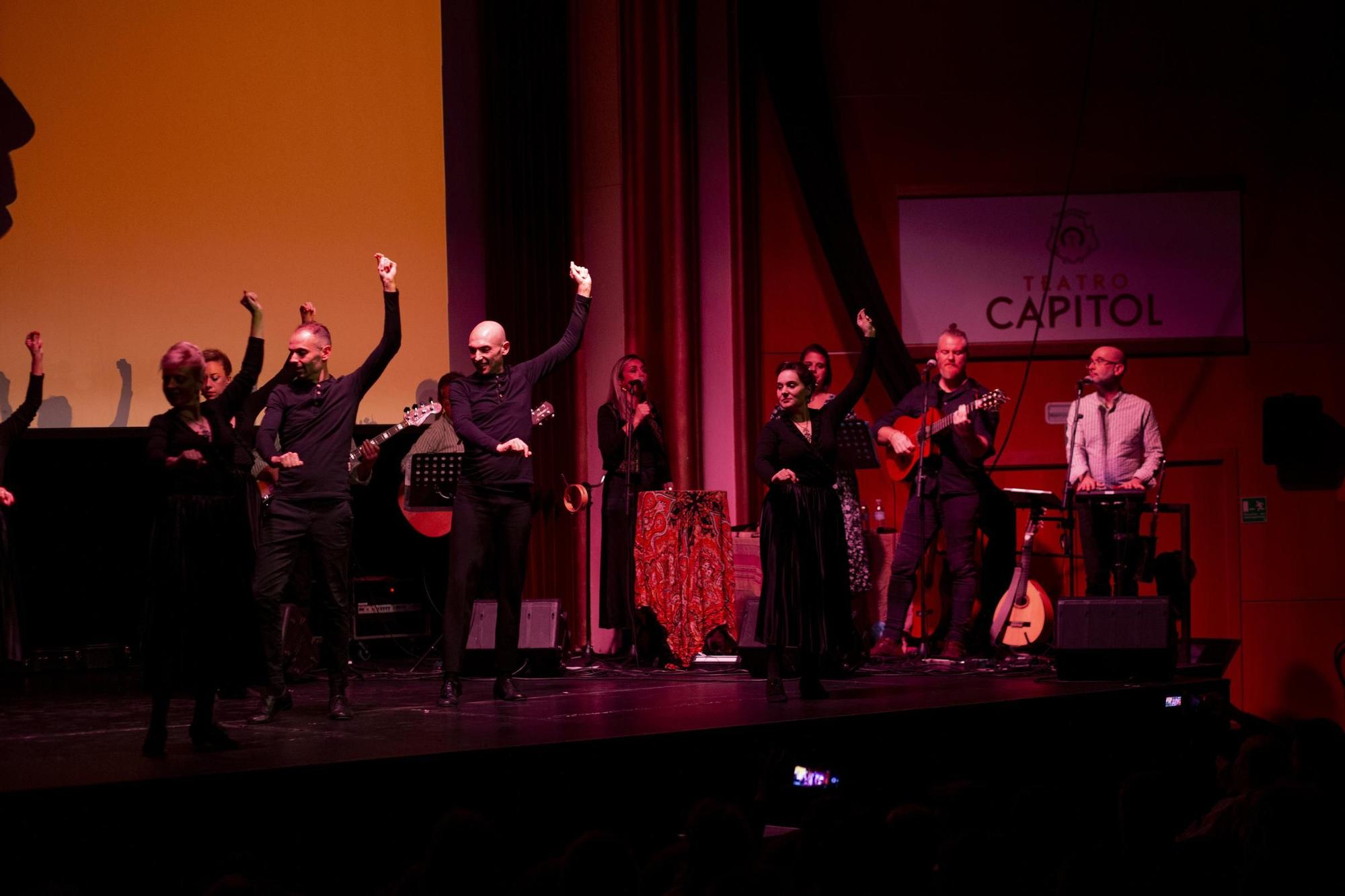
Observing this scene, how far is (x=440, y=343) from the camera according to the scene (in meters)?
9.28

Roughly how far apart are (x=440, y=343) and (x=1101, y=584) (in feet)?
15.1

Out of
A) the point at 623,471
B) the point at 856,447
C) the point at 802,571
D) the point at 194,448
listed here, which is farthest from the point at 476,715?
the point at 856,447

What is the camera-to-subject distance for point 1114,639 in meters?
6.70

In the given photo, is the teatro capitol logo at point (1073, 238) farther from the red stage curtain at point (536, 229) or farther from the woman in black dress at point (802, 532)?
the woman in black dress at point (802, 532)

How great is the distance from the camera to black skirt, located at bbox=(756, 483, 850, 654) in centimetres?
621

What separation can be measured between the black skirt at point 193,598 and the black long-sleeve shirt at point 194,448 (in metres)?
0.04

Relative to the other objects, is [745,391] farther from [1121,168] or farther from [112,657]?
[112,657]

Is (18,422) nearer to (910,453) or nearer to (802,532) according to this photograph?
(802,532)

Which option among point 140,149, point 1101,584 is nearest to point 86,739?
point 140,149

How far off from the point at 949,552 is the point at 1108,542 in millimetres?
939

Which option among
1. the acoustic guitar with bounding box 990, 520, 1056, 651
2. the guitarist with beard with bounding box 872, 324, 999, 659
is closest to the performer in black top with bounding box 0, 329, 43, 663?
the guitarist with beard with bounding box 872, 324, 999, 659

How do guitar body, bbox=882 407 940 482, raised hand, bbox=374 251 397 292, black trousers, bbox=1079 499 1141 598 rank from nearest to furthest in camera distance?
raised hand, bbox=374 251 397 292
black trousers, bbox=1079 499 1141 598
guitar body, bbox=882 407 940 482

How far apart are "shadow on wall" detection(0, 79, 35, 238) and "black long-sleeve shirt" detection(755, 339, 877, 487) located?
5.07 m

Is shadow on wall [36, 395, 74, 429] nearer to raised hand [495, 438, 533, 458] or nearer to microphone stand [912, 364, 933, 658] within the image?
raised hand [495, 438, 533, 458]
